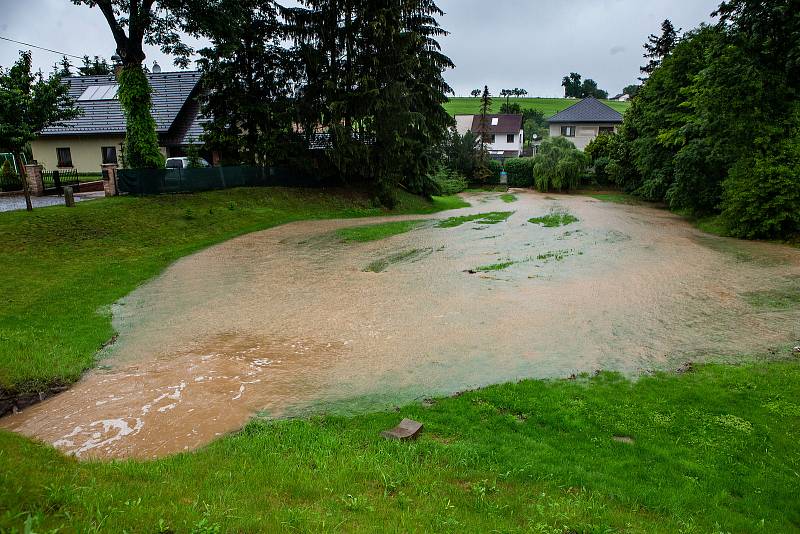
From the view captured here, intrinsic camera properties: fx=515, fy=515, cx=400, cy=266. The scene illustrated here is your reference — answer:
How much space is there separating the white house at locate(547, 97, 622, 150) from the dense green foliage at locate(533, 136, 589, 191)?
61.2 feet

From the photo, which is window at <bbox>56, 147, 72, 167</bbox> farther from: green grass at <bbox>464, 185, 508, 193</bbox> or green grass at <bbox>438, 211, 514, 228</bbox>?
green grass at <bbox>464, 185, 508, 193</bbox>

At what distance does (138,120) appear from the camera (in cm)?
2316

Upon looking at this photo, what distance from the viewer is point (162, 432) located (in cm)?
682

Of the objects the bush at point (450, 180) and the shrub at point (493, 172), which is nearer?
the bush at point (450, 180)

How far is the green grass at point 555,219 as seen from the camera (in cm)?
2606

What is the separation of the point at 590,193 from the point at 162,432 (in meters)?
42.6

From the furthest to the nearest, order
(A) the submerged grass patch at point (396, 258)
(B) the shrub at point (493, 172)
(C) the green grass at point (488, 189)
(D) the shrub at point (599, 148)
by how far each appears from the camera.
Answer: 1. (B) the shrub at point (493, 172)
2. (C) the green grass at point (488, 189)
3. (D) the shrub at point (599, 148)
4. (A) the submerged grass patch at point (396, 258)

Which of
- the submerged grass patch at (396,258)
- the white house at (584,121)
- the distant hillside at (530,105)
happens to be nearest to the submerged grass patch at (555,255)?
the submerged grass patch at (396,258)

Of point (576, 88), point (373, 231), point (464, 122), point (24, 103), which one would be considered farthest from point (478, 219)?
point (576, 88)

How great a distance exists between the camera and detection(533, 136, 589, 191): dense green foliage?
43406 mm

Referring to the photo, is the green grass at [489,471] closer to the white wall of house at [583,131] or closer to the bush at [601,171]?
A: the bush at [601,171]

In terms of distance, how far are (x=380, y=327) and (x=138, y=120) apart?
1838 cm

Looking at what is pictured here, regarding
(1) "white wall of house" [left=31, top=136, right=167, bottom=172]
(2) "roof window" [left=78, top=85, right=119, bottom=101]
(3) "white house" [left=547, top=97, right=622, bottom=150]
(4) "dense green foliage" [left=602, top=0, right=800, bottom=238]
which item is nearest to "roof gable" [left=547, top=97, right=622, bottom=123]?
(3) "white house" [left=547, top=97, right=622, bottom=150]

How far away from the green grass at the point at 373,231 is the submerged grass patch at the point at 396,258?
2.87 metres
